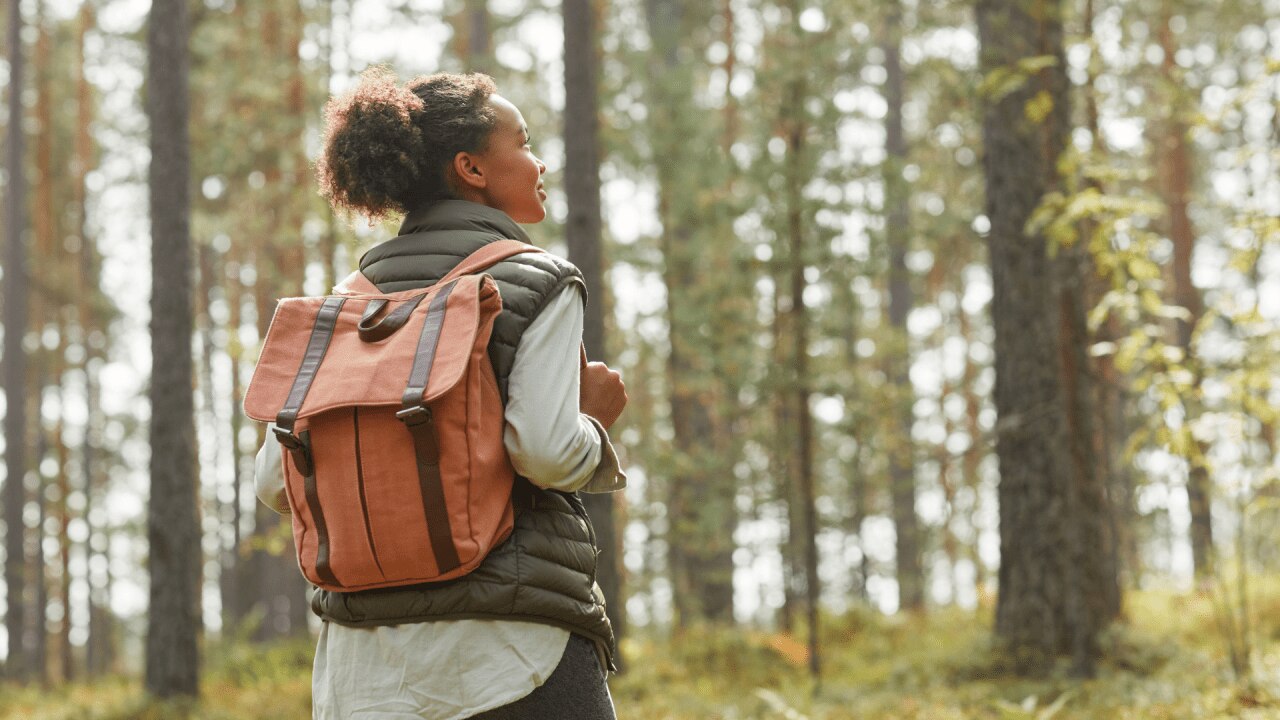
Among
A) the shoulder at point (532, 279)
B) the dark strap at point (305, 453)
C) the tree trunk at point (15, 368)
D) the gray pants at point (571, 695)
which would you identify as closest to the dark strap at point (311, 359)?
the dark strap at point (305, 453)

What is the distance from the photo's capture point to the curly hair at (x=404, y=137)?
2.41 metres

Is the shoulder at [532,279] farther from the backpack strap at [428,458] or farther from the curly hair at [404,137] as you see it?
the curly hair at [404,137]

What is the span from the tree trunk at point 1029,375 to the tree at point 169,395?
7.22 m

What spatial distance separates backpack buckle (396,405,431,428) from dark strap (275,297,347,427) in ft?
0.83

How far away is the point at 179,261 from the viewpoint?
1107cm

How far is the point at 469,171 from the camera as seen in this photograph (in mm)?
2467

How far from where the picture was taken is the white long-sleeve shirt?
2.14m

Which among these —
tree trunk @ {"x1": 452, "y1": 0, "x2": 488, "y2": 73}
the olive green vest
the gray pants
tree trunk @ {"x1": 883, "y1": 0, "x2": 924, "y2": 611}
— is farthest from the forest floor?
tree trunk @ {"x1": 452, "y1": 0, "x2": 488, "y2": 73}

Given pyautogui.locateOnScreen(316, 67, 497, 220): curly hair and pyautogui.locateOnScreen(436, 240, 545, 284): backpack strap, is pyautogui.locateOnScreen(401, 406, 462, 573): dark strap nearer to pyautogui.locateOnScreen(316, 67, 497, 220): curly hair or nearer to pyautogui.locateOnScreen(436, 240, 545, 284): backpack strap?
pyautogui.locateOnScreen(436, 240, 545, 284): backpack strap

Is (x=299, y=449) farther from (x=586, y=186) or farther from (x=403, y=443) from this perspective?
(x=586, y=186)

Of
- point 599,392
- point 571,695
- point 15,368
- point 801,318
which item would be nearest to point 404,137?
point 599,392

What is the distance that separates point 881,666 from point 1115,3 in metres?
11.5

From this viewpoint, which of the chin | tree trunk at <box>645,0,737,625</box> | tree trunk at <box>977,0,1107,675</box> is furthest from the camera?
tree trunk at <box>645,0,737,625</box>

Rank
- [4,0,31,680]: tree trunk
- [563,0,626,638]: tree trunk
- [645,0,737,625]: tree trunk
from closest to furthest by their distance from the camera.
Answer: [563,0,626,638]: tree trunk → [645,0,737,625]: tree trunk → [4,0,31,680]: tree trunk
